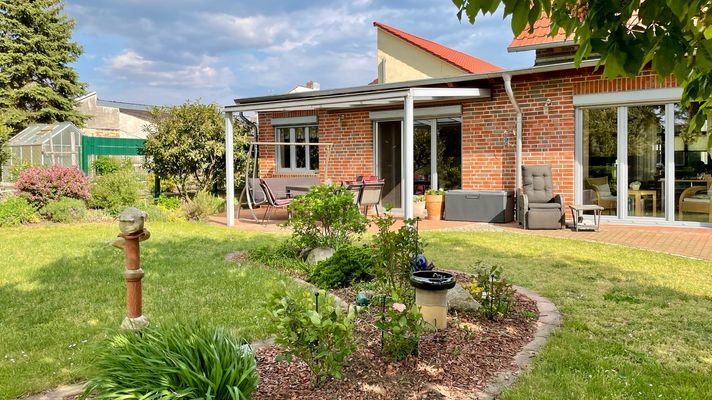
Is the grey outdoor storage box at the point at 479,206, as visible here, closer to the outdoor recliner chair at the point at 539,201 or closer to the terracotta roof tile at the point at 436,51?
the outdoor recliner chair at the point at 539,201

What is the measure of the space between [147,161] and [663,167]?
495 inches

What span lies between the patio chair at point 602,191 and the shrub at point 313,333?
349 inches

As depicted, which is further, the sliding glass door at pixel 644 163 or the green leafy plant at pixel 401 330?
the sliding glass door at pixel 644 163

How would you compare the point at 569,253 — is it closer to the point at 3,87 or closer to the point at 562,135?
the point at 562,135

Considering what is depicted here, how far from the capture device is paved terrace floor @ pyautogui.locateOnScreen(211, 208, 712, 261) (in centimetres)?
764

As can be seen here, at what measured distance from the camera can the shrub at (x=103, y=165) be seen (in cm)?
1809

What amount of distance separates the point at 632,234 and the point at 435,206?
3930 mm

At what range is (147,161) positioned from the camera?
15250 millimetres

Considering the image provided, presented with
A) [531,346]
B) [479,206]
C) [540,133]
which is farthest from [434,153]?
[531,346]

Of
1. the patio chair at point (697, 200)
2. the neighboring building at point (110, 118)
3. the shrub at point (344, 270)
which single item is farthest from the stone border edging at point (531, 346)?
the neighboring building at point (110, 118)

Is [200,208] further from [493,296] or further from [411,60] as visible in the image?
[411,60]

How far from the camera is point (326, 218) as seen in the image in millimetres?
6453

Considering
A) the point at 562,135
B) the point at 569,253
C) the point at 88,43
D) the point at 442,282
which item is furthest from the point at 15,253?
the point at 88,43

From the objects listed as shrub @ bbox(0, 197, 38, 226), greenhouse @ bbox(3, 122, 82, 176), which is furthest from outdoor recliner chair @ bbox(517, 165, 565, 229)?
greenhouse @ bbox(3, 122, 82, 176)
